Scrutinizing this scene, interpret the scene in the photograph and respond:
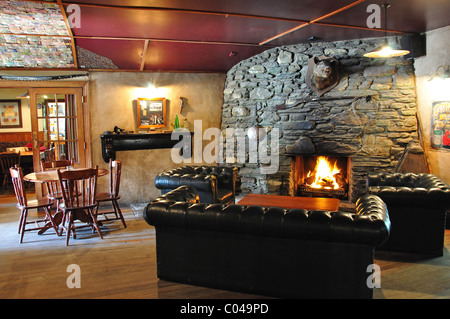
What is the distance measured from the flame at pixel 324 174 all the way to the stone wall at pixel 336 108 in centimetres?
43

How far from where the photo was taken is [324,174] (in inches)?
241

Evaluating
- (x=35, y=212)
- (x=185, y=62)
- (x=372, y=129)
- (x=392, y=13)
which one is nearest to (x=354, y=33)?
(x=392, y=13)

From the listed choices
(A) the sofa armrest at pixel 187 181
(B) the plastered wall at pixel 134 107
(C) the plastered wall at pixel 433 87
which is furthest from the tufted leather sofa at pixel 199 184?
(C) the plastered wall at pixel 433 87

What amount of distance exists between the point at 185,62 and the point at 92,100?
1.66m

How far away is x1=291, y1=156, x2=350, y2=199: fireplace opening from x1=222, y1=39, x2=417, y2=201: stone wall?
26 cm

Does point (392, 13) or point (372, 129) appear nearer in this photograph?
point (392, 13)

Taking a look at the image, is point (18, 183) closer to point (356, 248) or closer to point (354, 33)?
point (356, 248)

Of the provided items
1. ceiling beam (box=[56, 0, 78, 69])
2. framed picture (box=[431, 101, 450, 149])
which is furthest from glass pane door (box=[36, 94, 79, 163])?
framed picture (box=[431, 101, 450, 149])

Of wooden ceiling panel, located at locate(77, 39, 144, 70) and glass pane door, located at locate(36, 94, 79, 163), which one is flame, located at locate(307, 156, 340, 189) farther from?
glass pane door, located at locate(36, 94, 79, 163)

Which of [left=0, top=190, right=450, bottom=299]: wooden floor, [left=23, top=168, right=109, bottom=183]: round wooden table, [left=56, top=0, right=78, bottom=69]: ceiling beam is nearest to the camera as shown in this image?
[left=0, top=190, right=450, bottom=299]: wooden floor

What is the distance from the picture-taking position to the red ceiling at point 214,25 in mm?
3814

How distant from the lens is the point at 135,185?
20.8 ft

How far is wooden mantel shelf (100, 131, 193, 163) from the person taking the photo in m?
5.93

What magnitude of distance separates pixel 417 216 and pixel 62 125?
528cm
